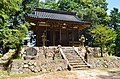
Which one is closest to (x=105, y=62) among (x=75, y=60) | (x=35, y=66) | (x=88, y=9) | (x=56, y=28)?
(x=75, y=60)

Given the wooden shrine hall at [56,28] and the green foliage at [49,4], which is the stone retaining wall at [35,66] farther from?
the green foliage at [49,4]

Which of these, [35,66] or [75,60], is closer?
[35,66]

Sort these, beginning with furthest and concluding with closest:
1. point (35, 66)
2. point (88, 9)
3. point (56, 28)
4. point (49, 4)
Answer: point (49, 4)
point (88, 9)
point (56, 28)
point (35, 66)

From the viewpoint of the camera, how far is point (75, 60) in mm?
13734

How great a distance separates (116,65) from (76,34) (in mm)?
8122

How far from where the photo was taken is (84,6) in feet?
102

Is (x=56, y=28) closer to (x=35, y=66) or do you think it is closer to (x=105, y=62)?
(x=105, y=62)

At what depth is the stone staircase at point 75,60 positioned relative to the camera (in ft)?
41.8

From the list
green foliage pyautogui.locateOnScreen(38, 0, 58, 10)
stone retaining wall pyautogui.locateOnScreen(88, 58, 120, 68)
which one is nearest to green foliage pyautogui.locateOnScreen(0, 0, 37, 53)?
stone retaining wall pyautogui.locateOnScreen(88, 58, 120, 68)

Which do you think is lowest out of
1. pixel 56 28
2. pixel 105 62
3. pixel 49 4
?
pixel 105 62

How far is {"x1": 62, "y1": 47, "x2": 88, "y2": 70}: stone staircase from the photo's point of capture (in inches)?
502

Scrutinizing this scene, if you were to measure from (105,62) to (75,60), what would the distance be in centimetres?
280

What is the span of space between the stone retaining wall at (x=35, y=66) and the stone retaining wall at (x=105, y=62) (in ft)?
9.04

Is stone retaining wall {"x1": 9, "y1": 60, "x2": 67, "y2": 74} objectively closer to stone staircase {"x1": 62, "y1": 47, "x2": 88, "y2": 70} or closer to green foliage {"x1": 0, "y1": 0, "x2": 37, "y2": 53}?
stone staircase {"x1": 62, "y1": 47, "x2": 88, "y2": 70}
